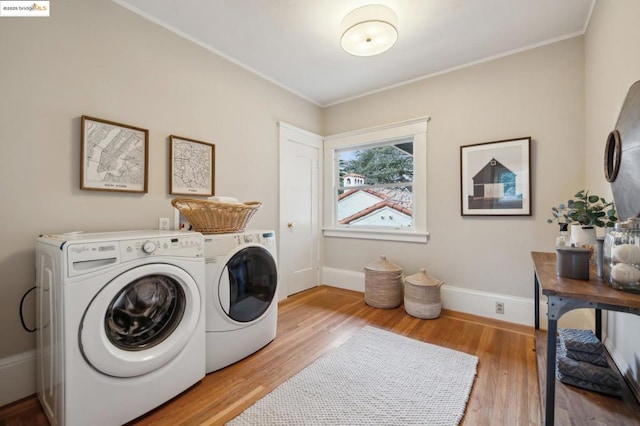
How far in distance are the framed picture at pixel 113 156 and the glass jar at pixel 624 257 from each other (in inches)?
106

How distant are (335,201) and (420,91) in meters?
1.65

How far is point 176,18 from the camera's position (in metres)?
2.14

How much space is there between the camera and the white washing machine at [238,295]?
1.77 meters

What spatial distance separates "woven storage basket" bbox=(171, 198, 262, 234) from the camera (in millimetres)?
1830

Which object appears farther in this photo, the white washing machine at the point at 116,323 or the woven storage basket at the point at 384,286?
the woven storage basket at the point at 384,286

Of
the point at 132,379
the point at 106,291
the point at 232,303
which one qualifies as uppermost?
the point at 106,291

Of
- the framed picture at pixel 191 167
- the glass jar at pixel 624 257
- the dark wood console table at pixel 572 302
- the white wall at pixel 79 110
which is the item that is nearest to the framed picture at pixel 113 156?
the white wall at pixel 79 110

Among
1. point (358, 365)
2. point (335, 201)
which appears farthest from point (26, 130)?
point (335, 201)

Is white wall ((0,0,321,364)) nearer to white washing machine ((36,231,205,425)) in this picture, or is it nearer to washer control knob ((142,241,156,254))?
white washing machine ((36,231,205,425))

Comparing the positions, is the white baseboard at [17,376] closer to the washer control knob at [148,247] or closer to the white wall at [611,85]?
the washer control knob at [148,247]

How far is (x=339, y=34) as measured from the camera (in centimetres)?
227

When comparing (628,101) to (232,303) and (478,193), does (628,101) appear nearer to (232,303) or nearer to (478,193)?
(478,193)

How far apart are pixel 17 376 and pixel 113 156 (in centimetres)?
140

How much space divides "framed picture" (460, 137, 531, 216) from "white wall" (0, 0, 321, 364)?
2.35m
